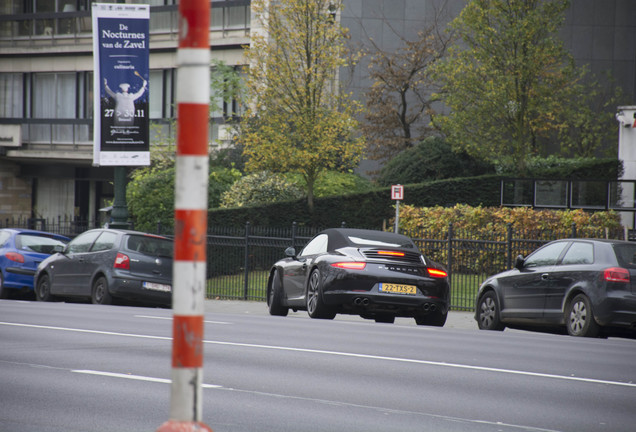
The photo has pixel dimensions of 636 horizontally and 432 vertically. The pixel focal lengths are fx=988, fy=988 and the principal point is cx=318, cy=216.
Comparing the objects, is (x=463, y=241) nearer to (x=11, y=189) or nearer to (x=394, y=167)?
(x=394, y=167)

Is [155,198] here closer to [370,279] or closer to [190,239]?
[370,279]

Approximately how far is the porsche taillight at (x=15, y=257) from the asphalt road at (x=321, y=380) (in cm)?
873

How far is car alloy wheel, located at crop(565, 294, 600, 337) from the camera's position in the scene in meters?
13.1

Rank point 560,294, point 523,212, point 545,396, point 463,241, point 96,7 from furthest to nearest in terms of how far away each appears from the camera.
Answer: point 523,212
point 96,7
point 463,241
point 560,294
point 545,396

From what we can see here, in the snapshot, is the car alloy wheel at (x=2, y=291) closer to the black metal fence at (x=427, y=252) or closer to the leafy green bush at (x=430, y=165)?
the black metal fence at (x=427, y=252)

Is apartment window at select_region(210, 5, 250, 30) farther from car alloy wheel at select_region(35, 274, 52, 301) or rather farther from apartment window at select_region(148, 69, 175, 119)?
car alloy wheel at select_region(35, 274, 52, 301)

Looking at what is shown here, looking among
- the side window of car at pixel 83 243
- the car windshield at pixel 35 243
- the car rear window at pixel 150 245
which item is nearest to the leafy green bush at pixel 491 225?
the car rear window at pixel 150 245

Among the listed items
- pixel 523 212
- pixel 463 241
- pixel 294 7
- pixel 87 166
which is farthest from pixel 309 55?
pixel 87 166

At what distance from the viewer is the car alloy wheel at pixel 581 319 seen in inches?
514

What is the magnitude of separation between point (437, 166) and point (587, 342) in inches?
752

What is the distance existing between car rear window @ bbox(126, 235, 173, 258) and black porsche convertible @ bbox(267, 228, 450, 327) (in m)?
4.36

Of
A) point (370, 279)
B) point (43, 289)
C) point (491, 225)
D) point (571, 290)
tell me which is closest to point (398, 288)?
point (370, 279)

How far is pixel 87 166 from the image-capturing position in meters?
43.9

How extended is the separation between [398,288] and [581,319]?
2542 millimetres
